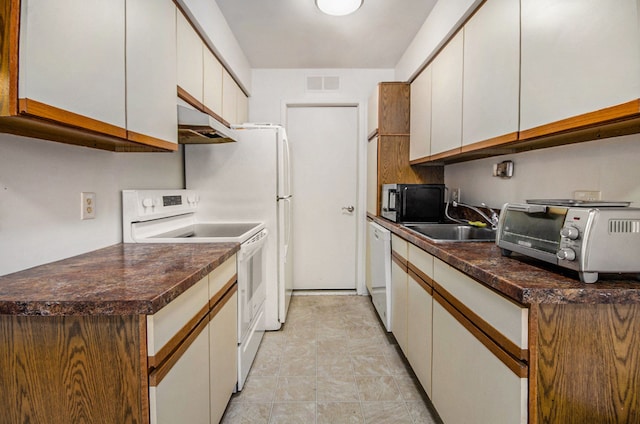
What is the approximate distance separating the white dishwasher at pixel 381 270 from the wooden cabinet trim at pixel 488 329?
3.06 feet

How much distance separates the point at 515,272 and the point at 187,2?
2.05 metres

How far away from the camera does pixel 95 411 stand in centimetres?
87

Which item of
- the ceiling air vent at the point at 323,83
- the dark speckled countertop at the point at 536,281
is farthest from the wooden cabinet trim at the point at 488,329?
the ceiling air vent at the point at 323,83

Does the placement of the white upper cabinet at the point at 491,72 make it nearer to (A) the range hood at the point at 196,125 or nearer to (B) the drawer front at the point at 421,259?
(B) the drawer front at the point at 421,259

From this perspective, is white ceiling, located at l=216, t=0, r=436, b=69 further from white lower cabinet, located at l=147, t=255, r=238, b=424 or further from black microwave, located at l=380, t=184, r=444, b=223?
white lower cabinet, located at l=147, t=255, r=238, b=424

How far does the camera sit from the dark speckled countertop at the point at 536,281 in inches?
→ 33.8

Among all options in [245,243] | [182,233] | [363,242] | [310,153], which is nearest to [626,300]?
[245,243]

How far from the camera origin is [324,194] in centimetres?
361

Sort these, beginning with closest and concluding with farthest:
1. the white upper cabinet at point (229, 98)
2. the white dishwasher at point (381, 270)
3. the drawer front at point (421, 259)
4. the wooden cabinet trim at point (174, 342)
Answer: the wooden cabinet trim at point (174, 342)
the drawer front at point (421, 259)
the white dishwasher at point (381, 270)
the white upper cabinet at point (229, 98)

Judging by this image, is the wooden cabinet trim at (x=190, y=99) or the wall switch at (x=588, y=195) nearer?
the wall switch at (x=588, y=195)

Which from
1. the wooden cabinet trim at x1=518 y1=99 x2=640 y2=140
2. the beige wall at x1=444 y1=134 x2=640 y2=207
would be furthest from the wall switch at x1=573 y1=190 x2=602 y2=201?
the wooden cabinet trim at x1=518 y1=99 x2=640 y2=140

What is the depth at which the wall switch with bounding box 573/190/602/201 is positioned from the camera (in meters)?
1.35

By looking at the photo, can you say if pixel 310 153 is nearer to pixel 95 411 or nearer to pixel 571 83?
pixel 571 83

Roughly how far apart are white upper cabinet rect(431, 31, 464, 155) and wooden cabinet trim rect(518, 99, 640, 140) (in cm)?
67
